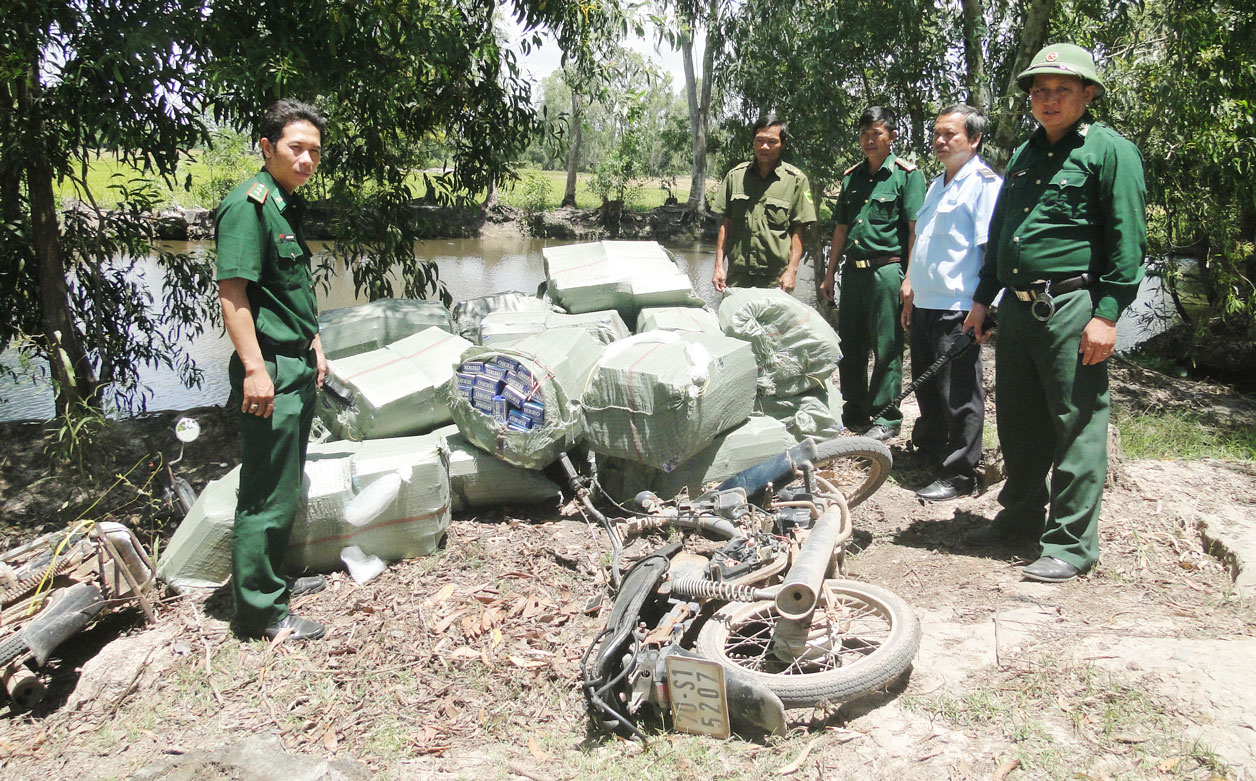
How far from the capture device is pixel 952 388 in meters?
4.34

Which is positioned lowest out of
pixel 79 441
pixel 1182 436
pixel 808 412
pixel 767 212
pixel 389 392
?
pixel 1182 436

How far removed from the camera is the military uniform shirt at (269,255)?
9.77ft

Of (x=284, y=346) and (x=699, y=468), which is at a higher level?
(x=284, y=346)

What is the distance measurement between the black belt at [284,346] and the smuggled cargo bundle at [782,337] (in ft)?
7.30

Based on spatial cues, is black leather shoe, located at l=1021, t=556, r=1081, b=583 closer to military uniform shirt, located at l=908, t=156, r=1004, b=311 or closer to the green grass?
military uniform shirt, located at l=908, t=156, r=1004, b=311

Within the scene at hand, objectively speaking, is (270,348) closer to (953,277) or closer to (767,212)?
(953,277)

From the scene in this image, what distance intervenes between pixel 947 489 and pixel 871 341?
102 centimetres

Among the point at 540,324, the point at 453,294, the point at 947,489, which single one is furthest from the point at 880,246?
the point at 453,294

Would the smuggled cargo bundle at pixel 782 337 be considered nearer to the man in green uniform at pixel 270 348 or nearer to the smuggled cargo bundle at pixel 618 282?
the smuggled cargo bundle at pixel 618 282

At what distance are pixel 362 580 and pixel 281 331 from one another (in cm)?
111

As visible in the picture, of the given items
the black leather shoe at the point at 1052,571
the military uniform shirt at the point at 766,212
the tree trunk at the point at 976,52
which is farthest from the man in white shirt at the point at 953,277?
the tree trunk at the point at 976,52

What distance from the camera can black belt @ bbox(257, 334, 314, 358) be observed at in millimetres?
3135

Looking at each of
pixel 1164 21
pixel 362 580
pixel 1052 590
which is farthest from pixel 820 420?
pixel 1164 21

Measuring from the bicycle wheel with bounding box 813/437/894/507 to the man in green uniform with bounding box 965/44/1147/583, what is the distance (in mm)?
626
